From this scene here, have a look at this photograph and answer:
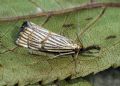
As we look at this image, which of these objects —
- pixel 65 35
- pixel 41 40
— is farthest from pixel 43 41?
pixel 65 35

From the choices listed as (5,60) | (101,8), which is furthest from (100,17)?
(5,60)

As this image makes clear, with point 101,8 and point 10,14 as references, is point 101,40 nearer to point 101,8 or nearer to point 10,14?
point 101,8

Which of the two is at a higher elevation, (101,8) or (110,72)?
(101,8)

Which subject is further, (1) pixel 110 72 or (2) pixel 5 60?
(1) pixel 110 72

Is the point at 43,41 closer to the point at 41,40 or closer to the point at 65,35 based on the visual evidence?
the point at 41,40
